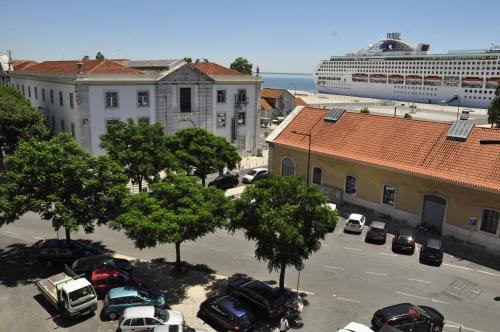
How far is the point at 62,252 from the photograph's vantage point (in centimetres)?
2442

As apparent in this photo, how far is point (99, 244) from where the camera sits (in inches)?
1109

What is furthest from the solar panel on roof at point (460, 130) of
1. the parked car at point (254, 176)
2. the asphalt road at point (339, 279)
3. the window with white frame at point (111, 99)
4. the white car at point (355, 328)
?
the window with white frame at point (111, 99)

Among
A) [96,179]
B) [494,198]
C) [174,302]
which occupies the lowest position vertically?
[174,302]

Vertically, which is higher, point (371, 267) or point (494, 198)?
point (494, 198)

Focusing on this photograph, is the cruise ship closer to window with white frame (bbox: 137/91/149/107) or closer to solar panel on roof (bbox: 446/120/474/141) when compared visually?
solar panel on roof (bbox: 446/120/474/141)

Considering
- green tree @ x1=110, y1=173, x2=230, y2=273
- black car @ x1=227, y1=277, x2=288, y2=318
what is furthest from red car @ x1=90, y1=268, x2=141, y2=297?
black car @ x1=227, y1=277, x2=288, y2=318

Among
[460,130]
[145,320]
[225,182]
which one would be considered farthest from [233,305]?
[225,182]

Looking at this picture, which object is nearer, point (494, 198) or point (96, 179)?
point (96, 179)

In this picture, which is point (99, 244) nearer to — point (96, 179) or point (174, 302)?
point (96, 179)

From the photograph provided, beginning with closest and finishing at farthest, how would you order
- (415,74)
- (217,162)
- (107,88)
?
(217,162) → (107,88) → (415,74)

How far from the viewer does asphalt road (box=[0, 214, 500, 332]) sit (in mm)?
20156

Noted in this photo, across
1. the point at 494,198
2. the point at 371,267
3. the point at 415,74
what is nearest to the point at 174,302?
the point at 371,267

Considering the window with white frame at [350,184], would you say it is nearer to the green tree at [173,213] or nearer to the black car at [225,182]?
the black car at [225,182]

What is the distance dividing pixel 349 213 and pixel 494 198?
1091 cm
